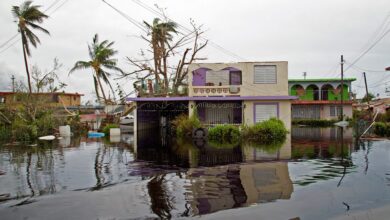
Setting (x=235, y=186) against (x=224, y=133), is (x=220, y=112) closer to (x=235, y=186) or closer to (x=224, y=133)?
(x=224, y=133)

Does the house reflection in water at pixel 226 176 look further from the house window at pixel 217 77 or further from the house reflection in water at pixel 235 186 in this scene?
the house window at pixel 217 77

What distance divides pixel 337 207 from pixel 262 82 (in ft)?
55.9

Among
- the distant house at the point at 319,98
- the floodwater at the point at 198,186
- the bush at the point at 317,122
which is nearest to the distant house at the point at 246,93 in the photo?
the floodwater at the point at 198,186

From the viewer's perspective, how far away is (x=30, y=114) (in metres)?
25.6

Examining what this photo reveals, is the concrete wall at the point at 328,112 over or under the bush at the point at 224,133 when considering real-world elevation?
over

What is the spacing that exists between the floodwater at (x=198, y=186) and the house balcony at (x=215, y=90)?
9.31m

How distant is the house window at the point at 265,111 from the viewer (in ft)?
76.9

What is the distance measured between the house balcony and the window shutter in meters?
1.73

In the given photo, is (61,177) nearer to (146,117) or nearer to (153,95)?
(153,95)

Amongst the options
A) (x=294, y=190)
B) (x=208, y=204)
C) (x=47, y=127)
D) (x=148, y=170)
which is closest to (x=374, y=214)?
(x=294, y=190)

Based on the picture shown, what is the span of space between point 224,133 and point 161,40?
14.8m

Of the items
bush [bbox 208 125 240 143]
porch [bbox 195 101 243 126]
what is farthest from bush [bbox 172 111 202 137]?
porch [bbox 195 101 243 126]

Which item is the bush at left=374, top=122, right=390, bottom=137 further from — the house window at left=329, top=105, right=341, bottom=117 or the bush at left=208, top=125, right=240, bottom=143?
the house window at left=329, top=105, right=341, bottom=117

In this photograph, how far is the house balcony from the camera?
23641 millimetres
